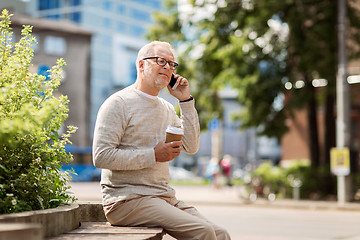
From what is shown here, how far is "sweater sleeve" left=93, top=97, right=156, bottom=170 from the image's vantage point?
3379 millimetres

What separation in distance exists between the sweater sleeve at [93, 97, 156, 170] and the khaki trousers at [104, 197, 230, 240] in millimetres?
227

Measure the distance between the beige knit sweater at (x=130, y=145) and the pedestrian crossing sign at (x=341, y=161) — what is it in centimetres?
1480

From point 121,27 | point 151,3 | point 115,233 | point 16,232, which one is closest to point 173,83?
point 115,233

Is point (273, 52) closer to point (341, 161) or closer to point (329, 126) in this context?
point (329, 126)

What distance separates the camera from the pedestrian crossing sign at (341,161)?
57.8 ft

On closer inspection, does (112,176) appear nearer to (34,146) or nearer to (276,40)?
(34,146)

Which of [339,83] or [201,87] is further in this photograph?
[201,87]

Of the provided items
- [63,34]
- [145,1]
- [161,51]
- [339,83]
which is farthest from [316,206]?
[145,1]

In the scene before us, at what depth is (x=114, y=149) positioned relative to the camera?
3398 millimetres

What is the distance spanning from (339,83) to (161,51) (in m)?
14.9

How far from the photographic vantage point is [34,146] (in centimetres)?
343

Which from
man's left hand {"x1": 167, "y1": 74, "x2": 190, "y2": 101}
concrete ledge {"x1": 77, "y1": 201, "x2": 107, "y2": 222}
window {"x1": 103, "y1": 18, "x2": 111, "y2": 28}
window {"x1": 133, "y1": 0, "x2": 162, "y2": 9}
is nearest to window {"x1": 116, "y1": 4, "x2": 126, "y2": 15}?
window {"x1": 103, "y1": 18, "x2": 111, "y2": 28}

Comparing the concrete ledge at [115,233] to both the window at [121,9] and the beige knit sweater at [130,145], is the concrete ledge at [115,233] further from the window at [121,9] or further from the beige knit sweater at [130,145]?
the window at [121,9]

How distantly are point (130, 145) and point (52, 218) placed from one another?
0.68m
